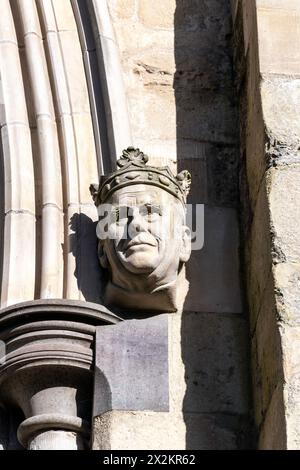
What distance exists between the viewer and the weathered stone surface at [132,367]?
14.2 ft

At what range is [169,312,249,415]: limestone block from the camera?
174 inches

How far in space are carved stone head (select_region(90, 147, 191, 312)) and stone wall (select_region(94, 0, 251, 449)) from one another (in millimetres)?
121

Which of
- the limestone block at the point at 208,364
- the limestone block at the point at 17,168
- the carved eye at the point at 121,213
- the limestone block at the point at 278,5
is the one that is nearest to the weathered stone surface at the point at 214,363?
the limestone block at the point at 208,364

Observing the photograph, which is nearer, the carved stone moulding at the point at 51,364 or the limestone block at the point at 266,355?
Answer: the limestone block at the point at 266,355

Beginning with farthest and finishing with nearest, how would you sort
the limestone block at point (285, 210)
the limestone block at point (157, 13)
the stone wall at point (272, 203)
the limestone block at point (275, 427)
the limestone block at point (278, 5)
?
the limestone block at point (157, 13) < the limestone block at point (278, 5) < the limestone block at point (285, 210) < the stone wall at point (272, 203) < the limestone block at point (275, 427)

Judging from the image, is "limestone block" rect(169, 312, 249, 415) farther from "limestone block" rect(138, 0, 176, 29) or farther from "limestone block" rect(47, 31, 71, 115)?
"limestone block" rect(138, 0, 176, 29)

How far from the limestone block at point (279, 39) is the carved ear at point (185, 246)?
1.75 feet

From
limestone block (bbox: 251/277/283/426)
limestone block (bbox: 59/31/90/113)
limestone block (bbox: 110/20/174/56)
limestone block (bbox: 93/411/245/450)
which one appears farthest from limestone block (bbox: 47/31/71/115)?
limestone block (bbox: 93/411/245/450)

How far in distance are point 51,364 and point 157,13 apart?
146 cm

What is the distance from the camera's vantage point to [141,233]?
176 inches

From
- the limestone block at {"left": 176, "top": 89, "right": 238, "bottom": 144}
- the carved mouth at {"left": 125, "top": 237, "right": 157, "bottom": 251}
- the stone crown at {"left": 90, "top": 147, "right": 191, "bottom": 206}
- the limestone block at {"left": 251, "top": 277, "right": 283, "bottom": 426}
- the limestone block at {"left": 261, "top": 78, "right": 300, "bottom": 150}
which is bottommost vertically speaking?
the limestone block at {"left": 251, "top": 277, "right": 283, "bottom": 426}

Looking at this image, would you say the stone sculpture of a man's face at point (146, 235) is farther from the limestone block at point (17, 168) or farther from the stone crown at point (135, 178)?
the limestone block at point (17, 168)

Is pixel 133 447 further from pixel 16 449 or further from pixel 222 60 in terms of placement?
pixel 222 60

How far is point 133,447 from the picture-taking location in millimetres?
4242
